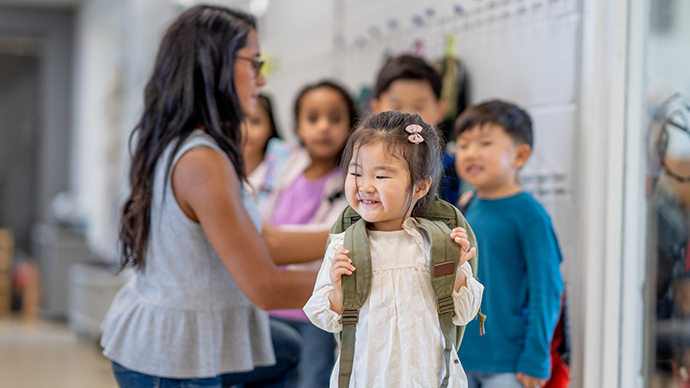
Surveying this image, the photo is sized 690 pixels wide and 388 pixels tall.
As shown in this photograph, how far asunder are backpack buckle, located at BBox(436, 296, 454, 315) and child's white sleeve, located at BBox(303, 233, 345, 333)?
0.60 feet

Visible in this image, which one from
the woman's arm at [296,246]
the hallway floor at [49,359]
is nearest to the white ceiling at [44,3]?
the hallway floor at [49,359]

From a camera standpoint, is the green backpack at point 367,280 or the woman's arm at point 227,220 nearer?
the green backpack at point 367,280

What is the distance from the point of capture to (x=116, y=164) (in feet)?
20.2

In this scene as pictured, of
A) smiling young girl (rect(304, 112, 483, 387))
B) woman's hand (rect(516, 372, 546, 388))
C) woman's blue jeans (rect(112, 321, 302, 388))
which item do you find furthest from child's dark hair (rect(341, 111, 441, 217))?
woman's blue jeans (rect(112, 321, 302, 388))

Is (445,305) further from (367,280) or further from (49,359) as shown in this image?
(49,359)

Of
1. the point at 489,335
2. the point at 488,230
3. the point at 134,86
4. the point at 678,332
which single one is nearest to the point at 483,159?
the point at 488,230

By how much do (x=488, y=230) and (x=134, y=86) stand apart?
5034 mm

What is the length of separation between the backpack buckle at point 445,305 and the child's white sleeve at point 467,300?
1 cm

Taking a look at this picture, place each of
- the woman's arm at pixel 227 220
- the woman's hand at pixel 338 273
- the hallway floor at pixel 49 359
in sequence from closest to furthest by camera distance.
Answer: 1. the woman's hand at pixel 338 273
2. the woman's arm at pixel 227 220
3. the hallway floor at pixel 49 359

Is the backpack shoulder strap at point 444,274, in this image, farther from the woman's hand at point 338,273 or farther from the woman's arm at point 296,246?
the woman's arm at point 296,246

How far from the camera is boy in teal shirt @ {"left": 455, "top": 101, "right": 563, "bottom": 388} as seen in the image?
5.24ft

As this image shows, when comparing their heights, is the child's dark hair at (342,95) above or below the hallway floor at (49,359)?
above

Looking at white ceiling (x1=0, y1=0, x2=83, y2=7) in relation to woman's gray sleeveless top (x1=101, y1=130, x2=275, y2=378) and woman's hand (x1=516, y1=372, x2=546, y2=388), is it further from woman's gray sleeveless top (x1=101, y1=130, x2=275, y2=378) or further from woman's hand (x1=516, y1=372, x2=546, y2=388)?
woman's hand (x1=516, y1=372, x2=546, y2=388)

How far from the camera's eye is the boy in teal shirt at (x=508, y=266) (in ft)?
5.24
